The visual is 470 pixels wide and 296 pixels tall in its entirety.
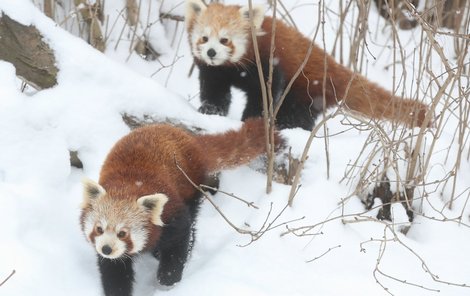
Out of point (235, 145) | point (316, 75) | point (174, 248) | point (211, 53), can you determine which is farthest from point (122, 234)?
point (316, 75)

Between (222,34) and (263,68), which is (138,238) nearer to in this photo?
(263,68)

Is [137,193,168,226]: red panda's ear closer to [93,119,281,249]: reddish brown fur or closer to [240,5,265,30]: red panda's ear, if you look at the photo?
[93,119,281,249]: reddish brown fur

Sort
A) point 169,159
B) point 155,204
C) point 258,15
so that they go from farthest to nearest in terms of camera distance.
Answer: point 258,15
point 169,159
point 155,204

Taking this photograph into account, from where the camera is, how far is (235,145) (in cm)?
424

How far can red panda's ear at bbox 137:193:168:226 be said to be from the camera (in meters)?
3.36

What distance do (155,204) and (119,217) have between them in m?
0.20

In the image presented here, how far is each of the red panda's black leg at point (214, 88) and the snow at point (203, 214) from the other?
61 cm

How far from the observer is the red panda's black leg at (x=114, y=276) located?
349 cm

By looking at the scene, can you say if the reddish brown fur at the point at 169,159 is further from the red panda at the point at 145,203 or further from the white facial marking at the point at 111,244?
the white facial marking at the point at 111,244

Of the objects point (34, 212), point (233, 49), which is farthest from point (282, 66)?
point (34, 212)

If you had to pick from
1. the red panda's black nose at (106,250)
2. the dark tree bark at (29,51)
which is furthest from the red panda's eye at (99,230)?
the dark tree bark at (29,51)

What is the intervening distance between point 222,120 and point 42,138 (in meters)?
1.25

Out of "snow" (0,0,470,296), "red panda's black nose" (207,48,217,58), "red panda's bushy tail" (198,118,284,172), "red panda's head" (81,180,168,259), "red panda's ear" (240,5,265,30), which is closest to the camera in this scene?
"red panda's head" (81,180,168,259)

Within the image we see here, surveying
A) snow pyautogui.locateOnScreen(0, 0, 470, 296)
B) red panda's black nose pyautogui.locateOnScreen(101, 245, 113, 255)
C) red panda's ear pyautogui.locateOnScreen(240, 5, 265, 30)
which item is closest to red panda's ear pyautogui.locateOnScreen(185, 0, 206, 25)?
red panda's ear pyautogui.locateOnScreen(240, 5, 265, 30)
